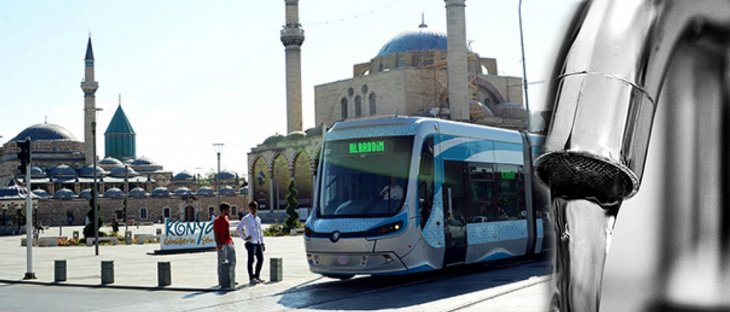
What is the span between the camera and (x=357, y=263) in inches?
511

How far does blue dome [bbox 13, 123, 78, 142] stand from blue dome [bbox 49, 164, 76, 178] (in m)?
10.1

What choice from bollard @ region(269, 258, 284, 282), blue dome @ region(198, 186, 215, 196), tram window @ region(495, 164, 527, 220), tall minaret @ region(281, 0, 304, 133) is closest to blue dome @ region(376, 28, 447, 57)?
tall minaret @ region(281, 0, 304, 133)

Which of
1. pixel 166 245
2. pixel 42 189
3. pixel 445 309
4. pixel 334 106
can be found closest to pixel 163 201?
pixel 42 189

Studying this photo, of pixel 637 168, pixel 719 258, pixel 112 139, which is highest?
pixel 112 139

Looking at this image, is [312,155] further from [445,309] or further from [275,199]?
[445,309]

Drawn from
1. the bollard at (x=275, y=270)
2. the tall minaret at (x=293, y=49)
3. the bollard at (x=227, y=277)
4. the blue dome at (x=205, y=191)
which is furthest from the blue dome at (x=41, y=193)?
the bollard at (x=227, y=277)

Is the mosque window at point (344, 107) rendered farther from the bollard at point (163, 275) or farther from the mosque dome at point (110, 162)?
the bollard at point (163, 275)

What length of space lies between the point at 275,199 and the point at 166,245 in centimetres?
5043

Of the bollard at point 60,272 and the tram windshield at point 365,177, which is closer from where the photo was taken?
the tram windshield at point 365,177

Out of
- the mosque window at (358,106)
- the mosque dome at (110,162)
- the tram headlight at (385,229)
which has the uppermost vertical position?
the mosque window at (358,106)

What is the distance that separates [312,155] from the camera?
69250 millimetres

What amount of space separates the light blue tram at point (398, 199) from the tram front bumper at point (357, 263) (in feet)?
0.05

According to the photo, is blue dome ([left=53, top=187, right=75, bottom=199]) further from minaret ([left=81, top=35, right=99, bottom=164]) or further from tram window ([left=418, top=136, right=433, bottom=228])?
tram window ([left=418, top=136, right=433, bottom=228])

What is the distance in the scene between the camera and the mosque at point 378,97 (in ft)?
219
